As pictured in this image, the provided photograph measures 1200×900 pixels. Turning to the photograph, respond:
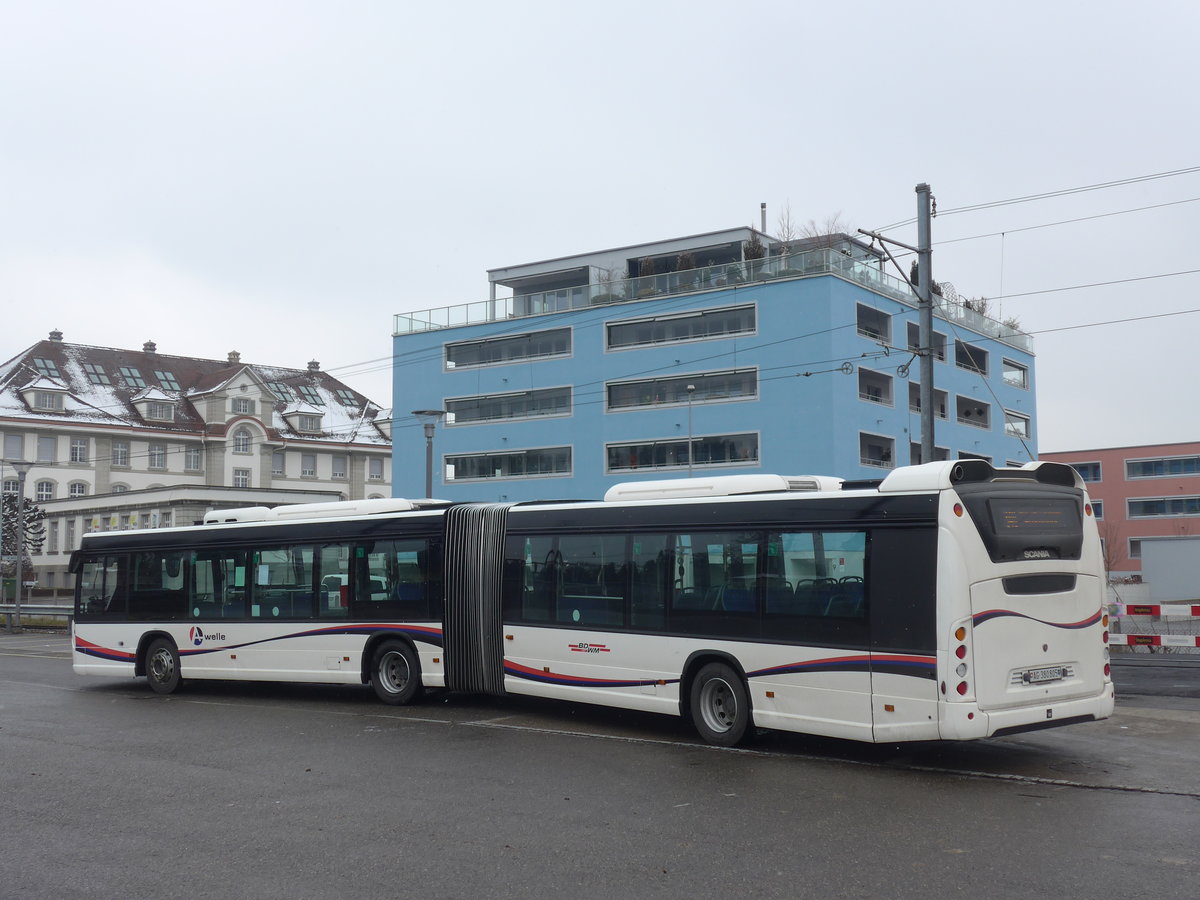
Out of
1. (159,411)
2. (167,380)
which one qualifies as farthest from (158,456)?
(167,380)

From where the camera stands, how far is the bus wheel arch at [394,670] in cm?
1633

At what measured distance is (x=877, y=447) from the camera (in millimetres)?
58688

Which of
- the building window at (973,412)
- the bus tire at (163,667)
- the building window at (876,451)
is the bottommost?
the bus tire at (163,667)

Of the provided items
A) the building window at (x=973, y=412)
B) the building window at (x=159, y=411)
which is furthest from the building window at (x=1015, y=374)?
the building window at (x=159, y=411)

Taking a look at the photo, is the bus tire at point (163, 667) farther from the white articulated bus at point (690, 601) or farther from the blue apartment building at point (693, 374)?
the blue apartment building at point (693, 374)

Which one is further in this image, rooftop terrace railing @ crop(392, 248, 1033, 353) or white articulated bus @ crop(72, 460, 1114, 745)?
rooftop terrace railing @ crop(392, 248, 1033, 353)

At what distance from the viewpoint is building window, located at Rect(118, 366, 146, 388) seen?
304ft

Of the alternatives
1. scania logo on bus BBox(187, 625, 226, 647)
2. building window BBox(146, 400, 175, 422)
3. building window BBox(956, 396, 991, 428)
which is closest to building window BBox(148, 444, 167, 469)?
building window BBox(146, 400, 175, 422)

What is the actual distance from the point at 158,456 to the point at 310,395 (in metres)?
14.5

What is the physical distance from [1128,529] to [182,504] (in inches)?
2867

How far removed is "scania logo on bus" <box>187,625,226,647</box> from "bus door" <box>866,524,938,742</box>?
35.7 feet

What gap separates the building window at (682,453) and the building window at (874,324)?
7.34m

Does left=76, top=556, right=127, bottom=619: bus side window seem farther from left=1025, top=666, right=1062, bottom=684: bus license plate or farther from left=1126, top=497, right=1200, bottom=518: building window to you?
left=1126, top=497, right=1200, bottom=518: building window

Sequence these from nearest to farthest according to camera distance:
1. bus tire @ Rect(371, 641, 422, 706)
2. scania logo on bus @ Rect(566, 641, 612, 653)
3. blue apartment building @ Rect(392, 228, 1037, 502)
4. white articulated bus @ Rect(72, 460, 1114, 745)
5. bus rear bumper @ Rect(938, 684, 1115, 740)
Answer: bus rear bumper @ Rect(938, 684, 1115, 740) → white articulated bus @ Rect(72, 460, 1114, 745) → scania logo on bus @ Rect(566, 641, 612, 653) → bus tire @ Rect(371, 641, 422, 706) → blue apartment building @ Rect(392, 228, 1037, 502)
